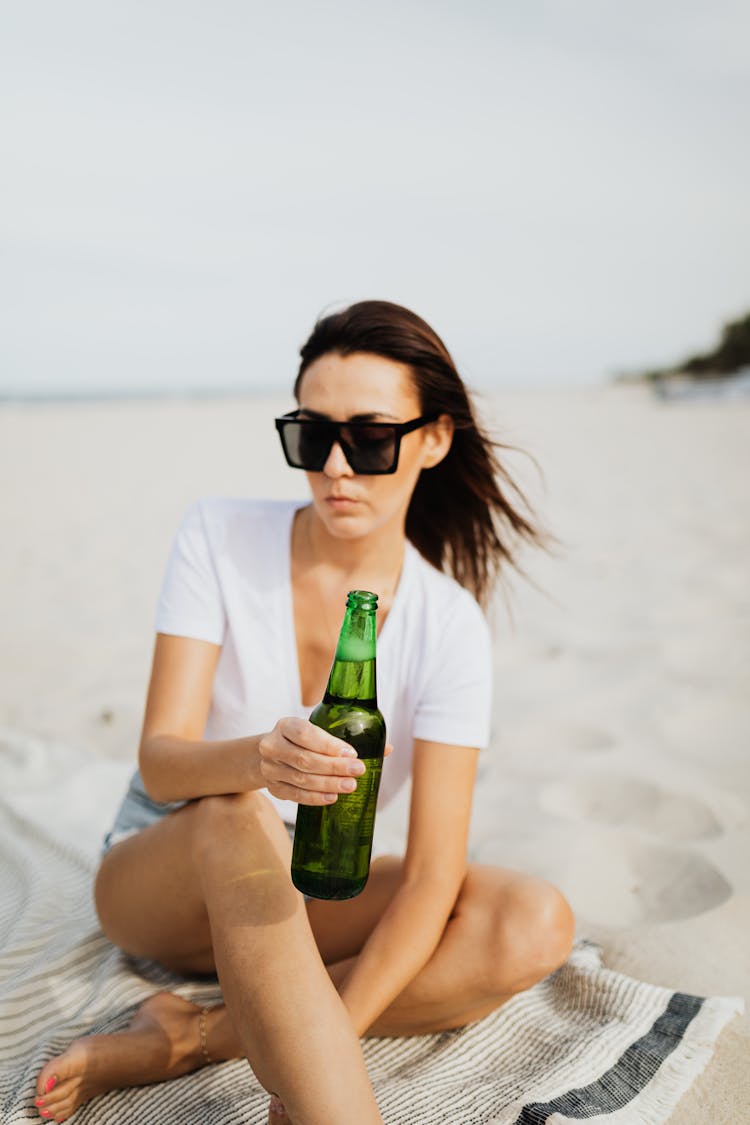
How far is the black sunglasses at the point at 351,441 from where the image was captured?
256cm

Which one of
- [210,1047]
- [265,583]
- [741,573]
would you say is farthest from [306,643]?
[741,573]

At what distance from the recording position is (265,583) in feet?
8.66

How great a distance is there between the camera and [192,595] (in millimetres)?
2570

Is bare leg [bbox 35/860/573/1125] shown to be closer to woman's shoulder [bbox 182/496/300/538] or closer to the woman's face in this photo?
the woman's face

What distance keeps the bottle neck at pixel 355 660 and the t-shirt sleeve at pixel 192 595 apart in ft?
2.20

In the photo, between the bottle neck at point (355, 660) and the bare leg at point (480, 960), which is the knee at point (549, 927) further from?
the bottle neck at point (355, 660)

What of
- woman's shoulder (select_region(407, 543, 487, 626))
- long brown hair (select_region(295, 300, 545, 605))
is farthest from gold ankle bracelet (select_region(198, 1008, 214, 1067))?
long brown hair (select_region(295, 300, 545, 605))

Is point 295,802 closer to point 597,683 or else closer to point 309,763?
point 309,763

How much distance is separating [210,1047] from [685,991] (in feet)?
4.06

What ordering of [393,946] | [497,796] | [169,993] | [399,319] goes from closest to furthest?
[393,946] < [169,993] < [399,319] < [497,796]

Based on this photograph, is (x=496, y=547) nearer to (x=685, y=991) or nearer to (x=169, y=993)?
(x=685, y=991)

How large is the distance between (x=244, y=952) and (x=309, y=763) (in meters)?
0.48

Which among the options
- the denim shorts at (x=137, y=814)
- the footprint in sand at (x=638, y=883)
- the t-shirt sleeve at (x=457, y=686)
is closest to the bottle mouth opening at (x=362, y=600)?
the t-shirt sleeve at (x=457, y=686)

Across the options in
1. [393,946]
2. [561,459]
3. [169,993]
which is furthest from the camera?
[561,459]
